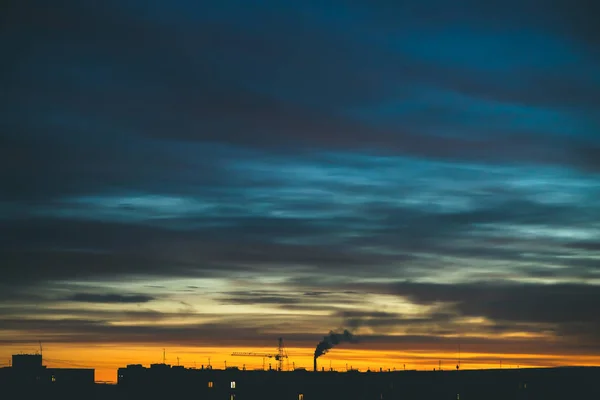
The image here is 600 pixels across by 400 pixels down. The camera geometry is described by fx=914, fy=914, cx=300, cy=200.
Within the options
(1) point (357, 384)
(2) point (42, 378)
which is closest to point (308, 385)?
(1) point (357, 384)

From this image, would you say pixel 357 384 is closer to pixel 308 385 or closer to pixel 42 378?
pixel 308 385

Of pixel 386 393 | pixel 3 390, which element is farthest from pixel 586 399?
pixel 3 390

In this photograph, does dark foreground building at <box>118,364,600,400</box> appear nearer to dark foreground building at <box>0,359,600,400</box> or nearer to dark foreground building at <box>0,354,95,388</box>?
dark foreground building at <box>0,359,600,400</box>

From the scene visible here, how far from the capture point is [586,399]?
115 metres

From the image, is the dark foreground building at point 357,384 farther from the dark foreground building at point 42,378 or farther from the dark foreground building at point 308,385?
the dark foreground building at point 42,378

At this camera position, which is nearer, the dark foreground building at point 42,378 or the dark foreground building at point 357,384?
Answer: the dark foreground building at point 357,384

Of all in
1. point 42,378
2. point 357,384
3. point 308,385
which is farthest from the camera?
point 42,378

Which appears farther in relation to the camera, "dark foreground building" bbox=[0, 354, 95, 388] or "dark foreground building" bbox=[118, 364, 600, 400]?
"dark foreground building" bbox=[0, 354, 95, 388]

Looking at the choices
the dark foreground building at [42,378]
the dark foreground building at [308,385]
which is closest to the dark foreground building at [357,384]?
the dark foreground building at [308,385]

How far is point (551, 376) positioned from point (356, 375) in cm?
4069

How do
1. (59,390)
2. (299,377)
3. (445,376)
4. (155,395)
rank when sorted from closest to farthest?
(445,376) → (299,377) → (155,395) → (59,390)

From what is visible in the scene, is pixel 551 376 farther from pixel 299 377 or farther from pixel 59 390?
pixel 59 390

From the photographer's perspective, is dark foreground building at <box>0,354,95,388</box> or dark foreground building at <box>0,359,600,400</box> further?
dark foreground building at <box>0,354,95,388</box>

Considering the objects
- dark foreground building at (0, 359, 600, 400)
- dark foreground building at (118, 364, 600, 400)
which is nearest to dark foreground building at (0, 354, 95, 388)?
dark foreground building at (0, 359, 600, 400)
